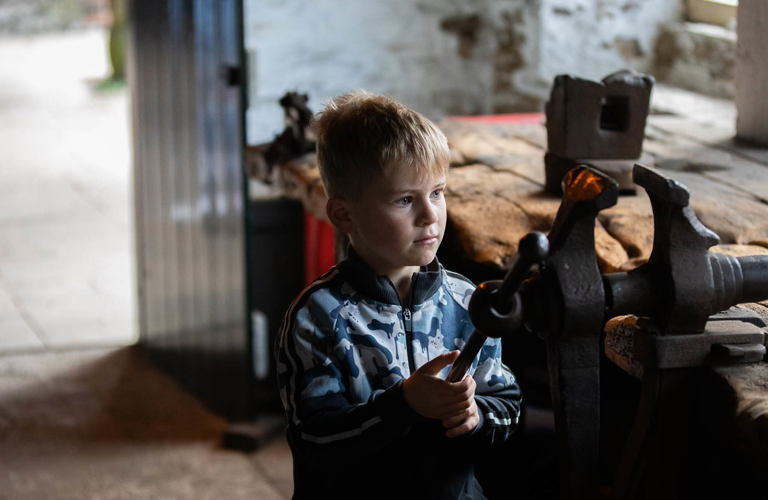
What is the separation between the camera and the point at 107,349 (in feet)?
14.3

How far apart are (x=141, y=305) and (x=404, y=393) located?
10.7ft

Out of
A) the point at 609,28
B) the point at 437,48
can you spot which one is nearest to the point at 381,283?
the point at 609,28

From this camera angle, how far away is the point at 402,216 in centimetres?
134

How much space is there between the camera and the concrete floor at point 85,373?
131 inches

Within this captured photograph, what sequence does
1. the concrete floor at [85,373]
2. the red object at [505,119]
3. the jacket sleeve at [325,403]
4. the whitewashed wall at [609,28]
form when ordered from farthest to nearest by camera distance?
the whitewashed wall at [609,28], the concrete floor at [85,373], the red object at [505,119], the jacket sleeve at [325,403]

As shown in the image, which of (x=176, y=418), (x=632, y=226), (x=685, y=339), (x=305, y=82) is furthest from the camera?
(x=305, y=82)

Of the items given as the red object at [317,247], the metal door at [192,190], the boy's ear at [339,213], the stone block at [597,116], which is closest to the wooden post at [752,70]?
the stone block at [597,116]

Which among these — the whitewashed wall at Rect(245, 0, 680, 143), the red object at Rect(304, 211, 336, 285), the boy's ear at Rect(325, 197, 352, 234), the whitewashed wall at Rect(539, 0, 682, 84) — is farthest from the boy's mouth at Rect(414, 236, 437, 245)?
the whitewashed wall at Rect(539, 0, 682, 84)

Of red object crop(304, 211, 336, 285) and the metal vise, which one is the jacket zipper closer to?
the metal vise

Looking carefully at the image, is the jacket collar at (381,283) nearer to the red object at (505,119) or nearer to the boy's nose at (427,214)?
the boy's nose at (427,214)

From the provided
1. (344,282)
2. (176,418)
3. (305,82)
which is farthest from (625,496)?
(305,82)

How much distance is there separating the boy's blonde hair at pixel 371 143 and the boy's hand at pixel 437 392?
27 centimetres

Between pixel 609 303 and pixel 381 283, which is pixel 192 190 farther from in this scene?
pixel 609 303

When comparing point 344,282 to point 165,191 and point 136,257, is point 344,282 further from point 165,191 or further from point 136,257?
point 136,257
